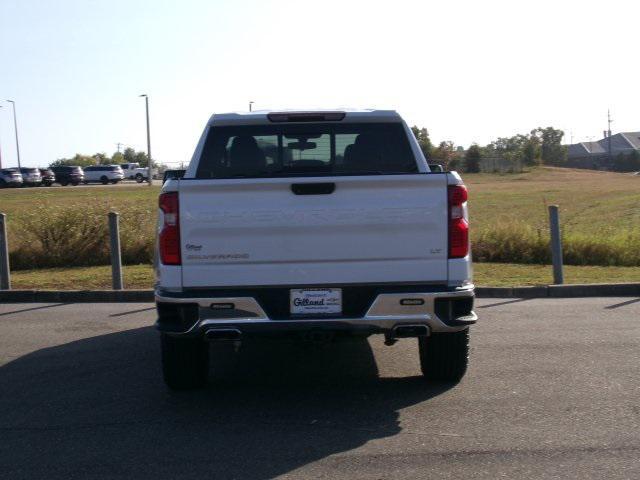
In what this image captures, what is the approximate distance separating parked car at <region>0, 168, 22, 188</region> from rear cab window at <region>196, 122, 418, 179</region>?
61.7 metres

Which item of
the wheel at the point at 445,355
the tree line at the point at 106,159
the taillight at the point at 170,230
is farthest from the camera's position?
the tree line at the point at 106,159

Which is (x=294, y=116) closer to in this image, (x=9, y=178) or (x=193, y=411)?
(x=193, y=411)

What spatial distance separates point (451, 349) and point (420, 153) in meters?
1.61

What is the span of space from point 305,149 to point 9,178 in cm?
6193

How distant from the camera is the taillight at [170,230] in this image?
5.71 metres

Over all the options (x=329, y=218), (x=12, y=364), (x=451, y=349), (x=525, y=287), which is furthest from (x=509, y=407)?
(x=525, y=287)

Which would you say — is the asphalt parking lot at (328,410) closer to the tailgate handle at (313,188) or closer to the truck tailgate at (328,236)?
the truck tailgate at (328,236)

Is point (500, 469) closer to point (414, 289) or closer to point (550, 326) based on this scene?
point (414, 289)

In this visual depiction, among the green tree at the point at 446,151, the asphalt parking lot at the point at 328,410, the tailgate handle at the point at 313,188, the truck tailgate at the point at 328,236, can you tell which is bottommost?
the asphalt parking lot at the point at 328,410

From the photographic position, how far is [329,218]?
5.77 m

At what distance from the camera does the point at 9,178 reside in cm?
6419

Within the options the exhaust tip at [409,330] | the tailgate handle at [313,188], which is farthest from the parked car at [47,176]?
the exhaust tip at [409,330]

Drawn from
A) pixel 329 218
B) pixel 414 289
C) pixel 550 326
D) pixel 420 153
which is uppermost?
pixel 420 153

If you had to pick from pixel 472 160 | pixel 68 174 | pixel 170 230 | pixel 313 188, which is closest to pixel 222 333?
pixel 170 230
